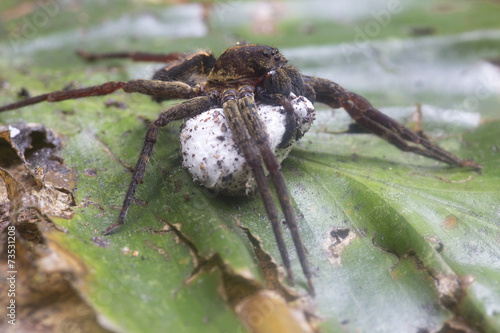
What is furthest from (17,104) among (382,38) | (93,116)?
(382,38)

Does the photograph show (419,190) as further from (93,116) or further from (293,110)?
(93,116)

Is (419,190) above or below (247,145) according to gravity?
below

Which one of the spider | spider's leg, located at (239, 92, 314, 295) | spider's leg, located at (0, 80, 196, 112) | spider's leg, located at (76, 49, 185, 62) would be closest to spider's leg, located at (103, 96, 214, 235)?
the spider

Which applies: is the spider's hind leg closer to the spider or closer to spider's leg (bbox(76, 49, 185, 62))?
the spider

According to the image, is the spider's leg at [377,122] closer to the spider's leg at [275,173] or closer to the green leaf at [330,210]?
the green leaf at [330,210]

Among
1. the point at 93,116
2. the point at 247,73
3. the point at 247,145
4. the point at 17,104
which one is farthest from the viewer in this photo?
the point at 93,116

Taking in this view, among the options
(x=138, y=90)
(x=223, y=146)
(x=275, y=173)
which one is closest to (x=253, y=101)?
(x=223, y=146)

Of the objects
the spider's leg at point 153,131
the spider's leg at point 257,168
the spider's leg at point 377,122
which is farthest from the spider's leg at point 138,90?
the spider's leg at point 377,122
